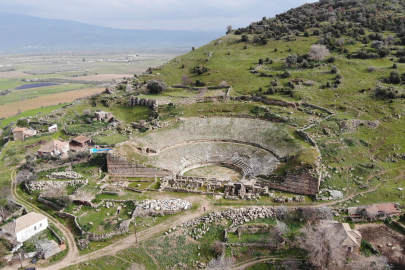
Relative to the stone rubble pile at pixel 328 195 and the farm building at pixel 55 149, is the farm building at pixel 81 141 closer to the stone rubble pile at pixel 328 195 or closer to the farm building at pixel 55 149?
the farm building at pixel 55 149

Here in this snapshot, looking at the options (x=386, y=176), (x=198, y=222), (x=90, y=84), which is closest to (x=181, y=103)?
(x=198, y=222)

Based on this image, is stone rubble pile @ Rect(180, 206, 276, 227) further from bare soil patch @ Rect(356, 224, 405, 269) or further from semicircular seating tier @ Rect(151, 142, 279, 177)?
bare soil patch @ Rect(356, 224, 405, 269)

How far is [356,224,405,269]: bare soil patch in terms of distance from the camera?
2661 centimetres

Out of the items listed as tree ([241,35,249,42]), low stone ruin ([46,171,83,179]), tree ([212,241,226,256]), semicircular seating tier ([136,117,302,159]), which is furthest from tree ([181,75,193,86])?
tree ([212,241,226,256])

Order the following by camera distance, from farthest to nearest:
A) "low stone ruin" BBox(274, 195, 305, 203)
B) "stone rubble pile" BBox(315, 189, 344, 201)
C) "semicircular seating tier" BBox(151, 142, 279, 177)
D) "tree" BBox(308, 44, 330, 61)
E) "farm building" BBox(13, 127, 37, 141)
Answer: "tree" BBox(308, 44, 330, 61)
"farm building" BBox(13, 127, 37, 141)
"semicircular seating tier" BBox(151, 142, 279, 177)
"low stone ruin" BBox(274, 195, 305, 203)
"stone rubble pile" BBox(315, 189, 344, 201)

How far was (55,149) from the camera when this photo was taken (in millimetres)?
47625

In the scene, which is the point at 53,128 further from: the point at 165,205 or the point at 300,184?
the point at 300,184

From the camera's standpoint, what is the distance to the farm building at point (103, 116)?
211ft

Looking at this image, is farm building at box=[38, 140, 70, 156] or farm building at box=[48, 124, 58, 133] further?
farm building at box=[48, 124, 58, 133]

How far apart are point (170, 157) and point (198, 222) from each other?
15.3 meters

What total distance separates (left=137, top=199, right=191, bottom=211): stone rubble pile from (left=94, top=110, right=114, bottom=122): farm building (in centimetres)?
3402

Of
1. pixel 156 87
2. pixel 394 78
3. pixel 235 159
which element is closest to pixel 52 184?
pixel 235 159

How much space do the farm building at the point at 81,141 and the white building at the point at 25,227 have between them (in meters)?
20.1

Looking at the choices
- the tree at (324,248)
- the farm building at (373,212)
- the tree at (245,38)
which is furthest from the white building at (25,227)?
the tree at (245,38)
